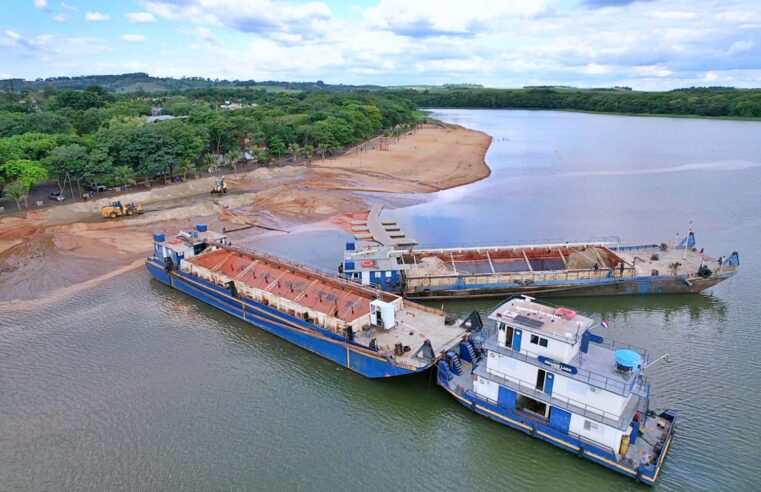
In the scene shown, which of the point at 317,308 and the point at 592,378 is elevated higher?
the point at 592,378

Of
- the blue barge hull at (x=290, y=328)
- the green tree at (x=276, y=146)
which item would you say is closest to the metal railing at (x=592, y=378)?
the blue barge hull at (x=290, y=328)

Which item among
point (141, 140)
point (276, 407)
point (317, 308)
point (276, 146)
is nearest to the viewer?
point (276, 407)

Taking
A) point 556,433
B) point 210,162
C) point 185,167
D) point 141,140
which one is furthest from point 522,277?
point 210,162

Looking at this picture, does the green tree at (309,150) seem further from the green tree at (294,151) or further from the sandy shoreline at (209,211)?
the sandy shoreline at (209,211)

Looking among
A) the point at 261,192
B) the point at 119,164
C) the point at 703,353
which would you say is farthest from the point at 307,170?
the point at 703,353

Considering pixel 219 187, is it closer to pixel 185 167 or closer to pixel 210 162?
pixel 185 167

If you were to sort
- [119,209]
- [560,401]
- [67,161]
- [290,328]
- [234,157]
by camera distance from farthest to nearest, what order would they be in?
[234,157], [67,161], [119,209], [290,328], [560,401]

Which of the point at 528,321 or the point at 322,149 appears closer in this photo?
the point at 528,321
